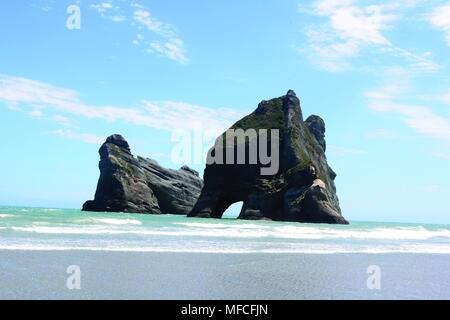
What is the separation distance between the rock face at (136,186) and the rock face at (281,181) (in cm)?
2178

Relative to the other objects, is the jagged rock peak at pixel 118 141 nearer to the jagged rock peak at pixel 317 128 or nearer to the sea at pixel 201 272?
the jagged rock peak at pixel 317 128

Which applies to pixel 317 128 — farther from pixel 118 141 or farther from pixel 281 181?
pixel 118 141

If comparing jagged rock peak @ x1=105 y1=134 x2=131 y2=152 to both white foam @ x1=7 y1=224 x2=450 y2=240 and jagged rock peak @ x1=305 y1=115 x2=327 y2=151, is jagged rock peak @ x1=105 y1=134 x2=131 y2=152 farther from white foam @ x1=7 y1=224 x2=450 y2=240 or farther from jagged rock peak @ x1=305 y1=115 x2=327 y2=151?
white foam @ x1=7 y1=224 x2=450 y2=240

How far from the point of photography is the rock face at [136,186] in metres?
99.1

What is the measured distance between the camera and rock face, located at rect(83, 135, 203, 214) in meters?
99.1

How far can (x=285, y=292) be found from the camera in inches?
538

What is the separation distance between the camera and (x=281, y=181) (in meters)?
80.4

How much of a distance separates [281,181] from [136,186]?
36341mm

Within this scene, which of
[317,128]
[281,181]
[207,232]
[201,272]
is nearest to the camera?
[201,272]

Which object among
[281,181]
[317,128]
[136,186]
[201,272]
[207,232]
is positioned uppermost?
[317,128]

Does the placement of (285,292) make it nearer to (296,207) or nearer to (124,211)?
(296,207)
